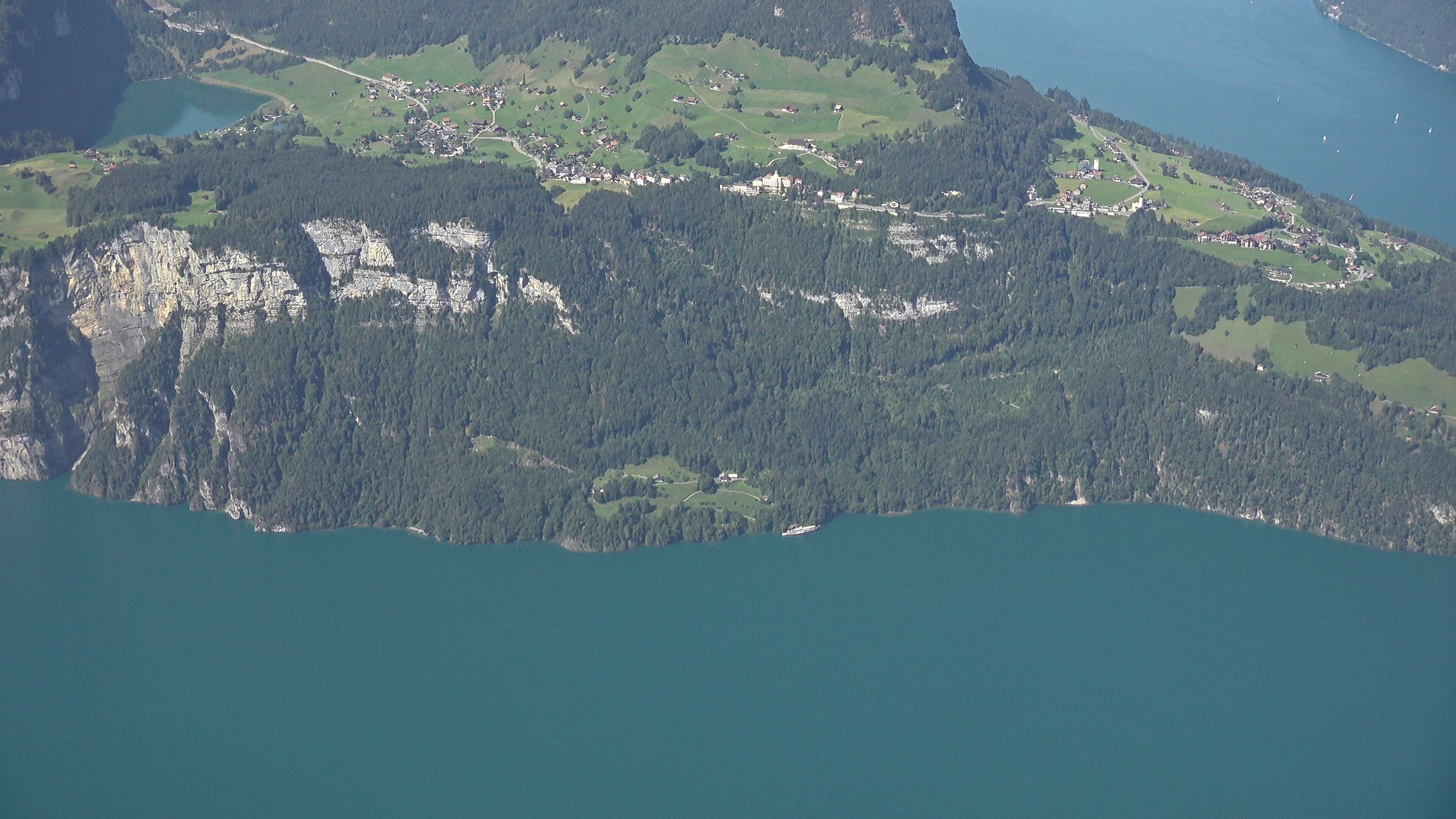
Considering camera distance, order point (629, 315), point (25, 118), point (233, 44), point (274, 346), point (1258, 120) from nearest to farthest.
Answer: point (274, 346) < point (629, 315) < point (25, 118) < point (233, 44) < point (1258, 120)

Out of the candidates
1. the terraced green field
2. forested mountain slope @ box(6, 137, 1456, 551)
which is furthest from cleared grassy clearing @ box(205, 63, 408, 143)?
forested mountain slope @ box(6, 137, 1456, 551)

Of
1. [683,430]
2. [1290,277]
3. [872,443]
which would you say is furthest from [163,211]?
[1290,277]

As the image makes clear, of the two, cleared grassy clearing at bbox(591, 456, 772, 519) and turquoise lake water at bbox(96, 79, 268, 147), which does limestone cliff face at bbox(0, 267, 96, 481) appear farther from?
turquoise lake water at bbox(96, 79, 268, 147)

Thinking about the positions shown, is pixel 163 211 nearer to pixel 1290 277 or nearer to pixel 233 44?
pixel 233 44

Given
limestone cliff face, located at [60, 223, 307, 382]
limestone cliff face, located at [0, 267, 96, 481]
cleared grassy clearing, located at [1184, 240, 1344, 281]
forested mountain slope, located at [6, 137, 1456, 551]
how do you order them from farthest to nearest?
cleared grassy clearing, located at [1184, 240, 1344, 281] < limestone cliff face, located at [60, 223, 307, 382] < forested mountain slope, located at [6, 137, 1456, 551] < limestone cliff face, located at [0, 267, 96, 481]

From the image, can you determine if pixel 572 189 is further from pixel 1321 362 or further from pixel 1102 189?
pixel 1321 362

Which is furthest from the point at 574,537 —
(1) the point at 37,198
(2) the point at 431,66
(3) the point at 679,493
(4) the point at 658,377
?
(2) the point at 431,66
